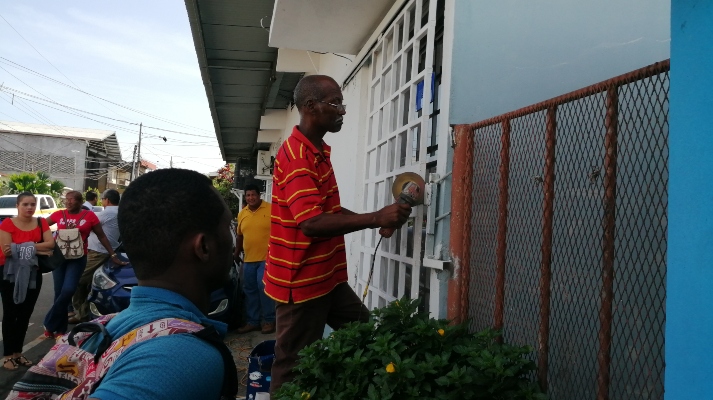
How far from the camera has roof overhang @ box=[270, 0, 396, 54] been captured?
397cm

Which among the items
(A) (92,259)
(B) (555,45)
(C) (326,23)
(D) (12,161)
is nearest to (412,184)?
(B) (555,45)

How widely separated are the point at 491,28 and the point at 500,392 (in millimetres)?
1772

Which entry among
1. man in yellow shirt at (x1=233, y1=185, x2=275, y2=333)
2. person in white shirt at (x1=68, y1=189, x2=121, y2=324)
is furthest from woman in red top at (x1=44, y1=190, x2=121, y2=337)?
man in yellow shirt at (x1=233, y1=185, x2=275, y2=333)

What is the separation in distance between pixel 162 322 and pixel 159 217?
0.80ft

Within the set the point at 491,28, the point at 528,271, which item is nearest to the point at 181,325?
the point at 528,271

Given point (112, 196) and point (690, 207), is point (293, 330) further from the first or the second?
→ point (112, 196)

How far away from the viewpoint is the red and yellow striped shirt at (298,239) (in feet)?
8.18

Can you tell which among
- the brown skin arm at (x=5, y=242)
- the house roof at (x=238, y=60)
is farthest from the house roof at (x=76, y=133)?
the brown skin arm at (x=5, y=242)

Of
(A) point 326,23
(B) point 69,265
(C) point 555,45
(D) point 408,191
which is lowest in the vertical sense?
(B) point 69,265

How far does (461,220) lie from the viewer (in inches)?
96.6

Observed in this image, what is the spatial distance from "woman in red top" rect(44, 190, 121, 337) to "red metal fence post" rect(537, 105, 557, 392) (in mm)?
5187

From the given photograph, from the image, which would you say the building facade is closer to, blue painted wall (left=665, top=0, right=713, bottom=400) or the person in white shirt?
the person in white shirt

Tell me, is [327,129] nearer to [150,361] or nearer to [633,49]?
[633,49]

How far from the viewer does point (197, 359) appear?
105 centimetres
